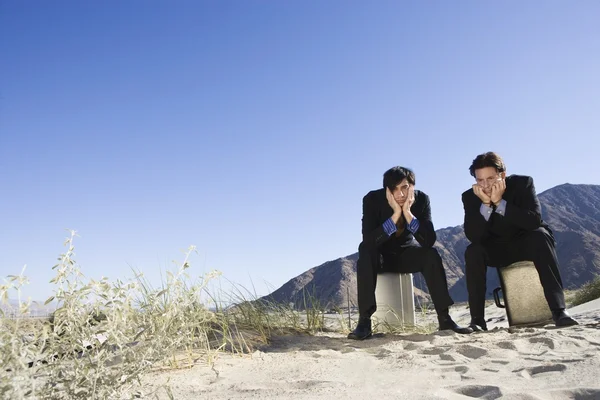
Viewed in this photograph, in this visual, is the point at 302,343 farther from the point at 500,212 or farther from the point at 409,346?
the point at 500,212

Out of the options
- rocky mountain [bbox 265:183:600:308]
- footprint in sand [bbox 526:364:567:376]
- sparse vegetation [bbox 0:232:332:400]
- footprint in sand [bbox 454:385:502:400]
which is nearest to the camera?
sparse vegetation [bbox 0:232:332:400]

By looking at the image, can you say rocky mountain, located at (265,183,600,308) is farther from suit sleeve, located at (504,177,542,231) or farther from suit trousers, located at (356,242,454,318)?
suit sleeve, located at (504,177,542,231)

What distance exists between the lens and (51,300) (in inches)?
66.7

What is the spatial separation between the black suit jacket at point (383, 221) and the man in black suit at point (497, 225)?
1.10 ft

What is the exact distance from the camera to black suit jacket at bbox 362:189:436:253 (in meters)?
3.99

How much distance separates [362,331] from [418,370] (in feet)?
4.15

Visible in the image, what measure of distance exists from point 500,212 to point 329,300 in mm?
1832

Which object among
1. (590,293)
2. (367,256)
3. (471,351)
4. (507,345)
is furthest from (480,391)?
(590,293)

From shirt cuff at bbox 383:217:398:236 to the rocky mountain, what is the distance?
53.7 ft

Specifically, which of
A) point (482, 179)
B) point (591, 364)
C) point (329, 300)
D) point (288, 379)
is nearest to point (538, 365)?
point (591, 364)

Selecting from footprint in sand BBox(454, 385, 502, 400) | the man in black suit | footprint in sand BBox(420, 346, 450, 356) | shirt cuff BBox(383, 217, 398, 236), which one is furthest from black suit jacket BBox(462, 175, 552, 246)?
footprint in sand BBox(454, 385, 502, 400)

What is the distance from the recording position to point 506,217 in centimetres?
383

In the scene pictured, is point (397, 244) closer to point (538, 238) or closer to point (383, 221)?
point (383, 221)

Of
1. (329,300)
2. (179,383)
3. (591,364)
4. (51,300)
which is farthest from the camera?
(329,300)
